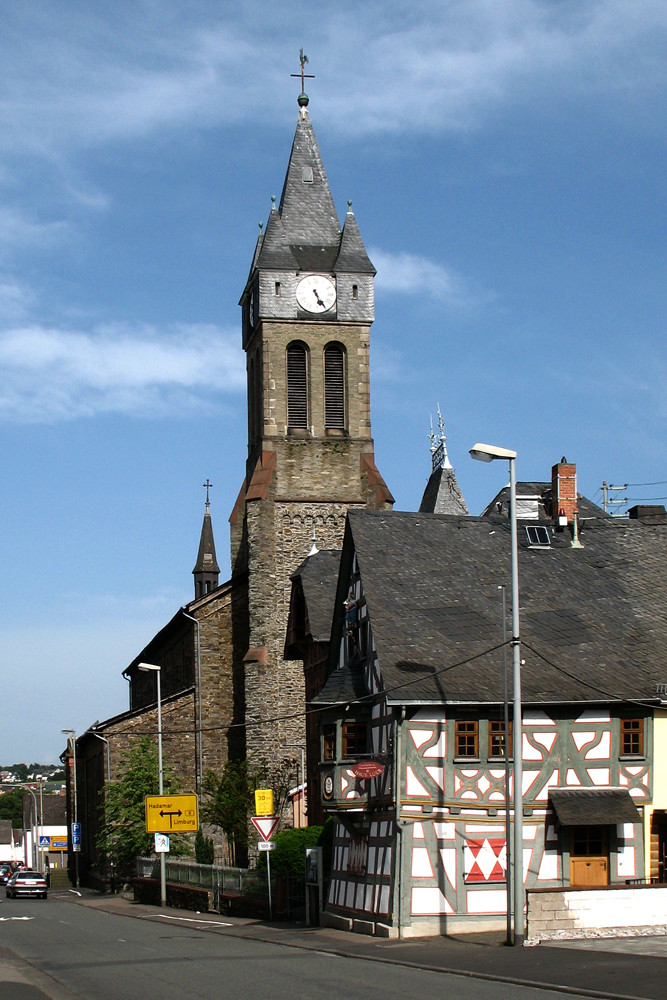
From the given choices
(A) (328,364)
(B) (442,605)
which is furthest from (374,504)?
(B) (442,605)

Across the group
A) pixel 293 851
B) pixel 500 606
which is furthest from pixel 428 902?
pixel 293 851

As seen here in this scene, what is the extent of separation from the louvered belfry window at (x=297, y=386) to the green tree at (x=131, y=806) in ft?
45.3

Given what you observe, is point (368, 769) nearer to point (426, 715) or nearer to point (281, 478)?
point (426, 715)

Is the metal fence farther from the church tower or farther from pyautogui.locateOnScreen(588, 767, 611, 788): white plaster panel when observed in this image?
the church tower

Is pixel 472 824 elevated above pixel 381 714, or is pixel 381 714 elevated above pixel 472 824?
pixel 381 714

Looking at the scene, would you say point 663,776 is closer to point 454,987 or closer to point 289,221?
point 454,987

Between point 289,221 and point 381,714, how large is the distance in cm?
3406

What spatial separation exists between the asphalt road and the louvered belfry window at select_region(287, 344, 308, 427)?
27439 mm

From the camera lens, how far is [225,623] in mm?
55500

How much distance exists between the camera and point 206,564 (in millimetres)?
88438

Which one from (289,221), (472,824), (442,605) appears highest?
(289,221)

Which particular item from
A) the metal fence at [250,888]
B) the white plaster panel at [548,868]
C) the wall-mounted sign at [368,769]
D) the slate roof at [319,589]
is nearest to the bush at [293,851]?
the metal fence at [250,888]

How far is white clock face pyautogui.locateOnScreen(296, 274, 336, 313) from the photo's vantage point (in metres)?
56.6

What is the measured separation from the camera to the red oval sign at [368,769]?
26.9 m
